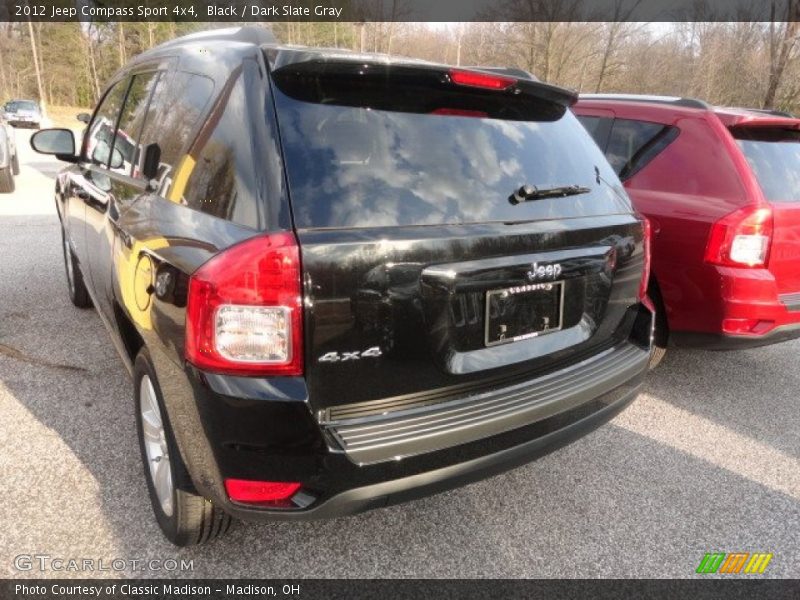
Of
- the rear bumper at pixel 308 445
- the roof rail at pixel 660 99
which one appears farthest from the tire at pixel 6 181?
the rear bumper at pixel 308 445

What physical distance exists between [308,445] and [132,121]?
6.94 feet

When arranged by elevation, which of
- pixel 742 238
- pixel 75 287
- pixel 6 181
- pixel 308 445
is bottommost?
pixel 6 181

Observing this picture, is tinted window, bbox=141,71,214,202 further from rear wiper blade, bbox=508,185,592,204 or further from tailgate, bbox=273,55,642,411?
rear wiper blade, bbox=508,185,592,204

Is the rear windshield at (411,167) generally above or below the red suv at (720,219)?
above

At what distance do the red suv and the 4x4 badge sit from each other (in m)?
2.48

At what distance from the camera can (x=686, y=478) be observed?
278 centimetres

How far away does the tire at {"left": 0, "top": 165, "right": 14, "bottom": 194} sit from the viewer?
11031 mm

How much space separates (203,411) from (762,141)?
376 centimetres

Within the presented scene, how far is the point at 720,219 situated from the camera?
10.8ft

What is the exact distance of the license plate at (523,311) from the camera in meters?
1.89

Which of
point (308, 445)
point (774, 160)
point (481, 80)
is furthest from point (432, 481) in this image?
point (774, 160)

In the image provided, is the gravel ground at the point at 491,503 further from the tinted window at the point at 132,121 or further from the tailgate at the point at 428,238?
the tinted window at the point at 132,121

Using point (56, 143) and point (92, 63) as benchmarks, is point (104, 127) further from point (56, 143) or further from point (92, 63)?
point (92, 63)

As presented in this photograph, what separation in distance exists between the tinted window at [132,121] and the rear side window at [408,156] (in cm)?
117
